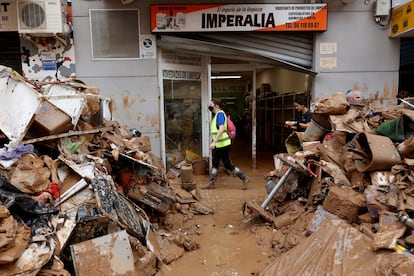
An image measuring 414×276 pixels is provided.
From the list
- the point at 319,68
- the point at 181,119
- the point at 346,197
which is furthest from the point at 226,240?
the point at 319,68

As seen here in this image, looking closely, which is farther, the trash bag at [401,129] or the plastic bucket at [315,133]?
the plastic bucket at [315,133]

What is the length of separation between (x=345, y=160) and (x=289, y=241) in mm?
1251

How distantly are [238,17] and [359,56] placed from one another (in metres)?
2.86

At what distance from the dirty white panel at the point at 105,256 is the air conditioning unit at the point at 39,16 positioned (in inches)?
182

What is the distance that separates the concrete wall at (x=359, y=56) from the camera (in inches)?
265

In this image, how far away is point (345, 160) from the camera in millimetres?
3816

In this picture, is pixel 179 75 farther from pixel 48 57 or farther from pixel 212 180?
pixel 48 57

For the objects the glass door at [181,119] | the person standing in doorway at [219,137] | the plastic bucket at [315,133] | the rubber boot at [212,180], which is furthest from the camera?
the glass door at [181,119]

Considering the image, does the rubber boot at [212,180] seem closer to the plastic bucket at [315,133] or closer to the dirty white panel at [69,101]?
the plastic bucket at [315,133]

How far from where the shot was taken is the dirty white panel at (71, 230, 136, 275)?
8.82ft

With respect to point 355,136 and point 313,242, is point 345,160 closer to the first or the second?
point 355,136

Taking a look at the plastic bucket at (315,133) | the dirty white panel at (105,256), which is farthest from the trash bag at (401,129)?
the dirty white panel at (105,256)

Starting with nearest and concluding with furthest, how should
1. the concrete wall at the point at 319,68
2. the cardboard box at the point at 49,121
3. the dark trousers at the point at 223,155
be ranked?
the cardboard box at the point at 49,121 < the dark trousers at the point at 223,155 < the concrete wall at the point at 319,68

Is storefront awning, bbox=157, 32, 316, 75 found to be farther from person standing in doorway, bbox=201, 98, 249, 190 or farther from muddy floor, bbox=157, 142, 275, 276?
muddy floor, bbox=157, 142, 275, 276
